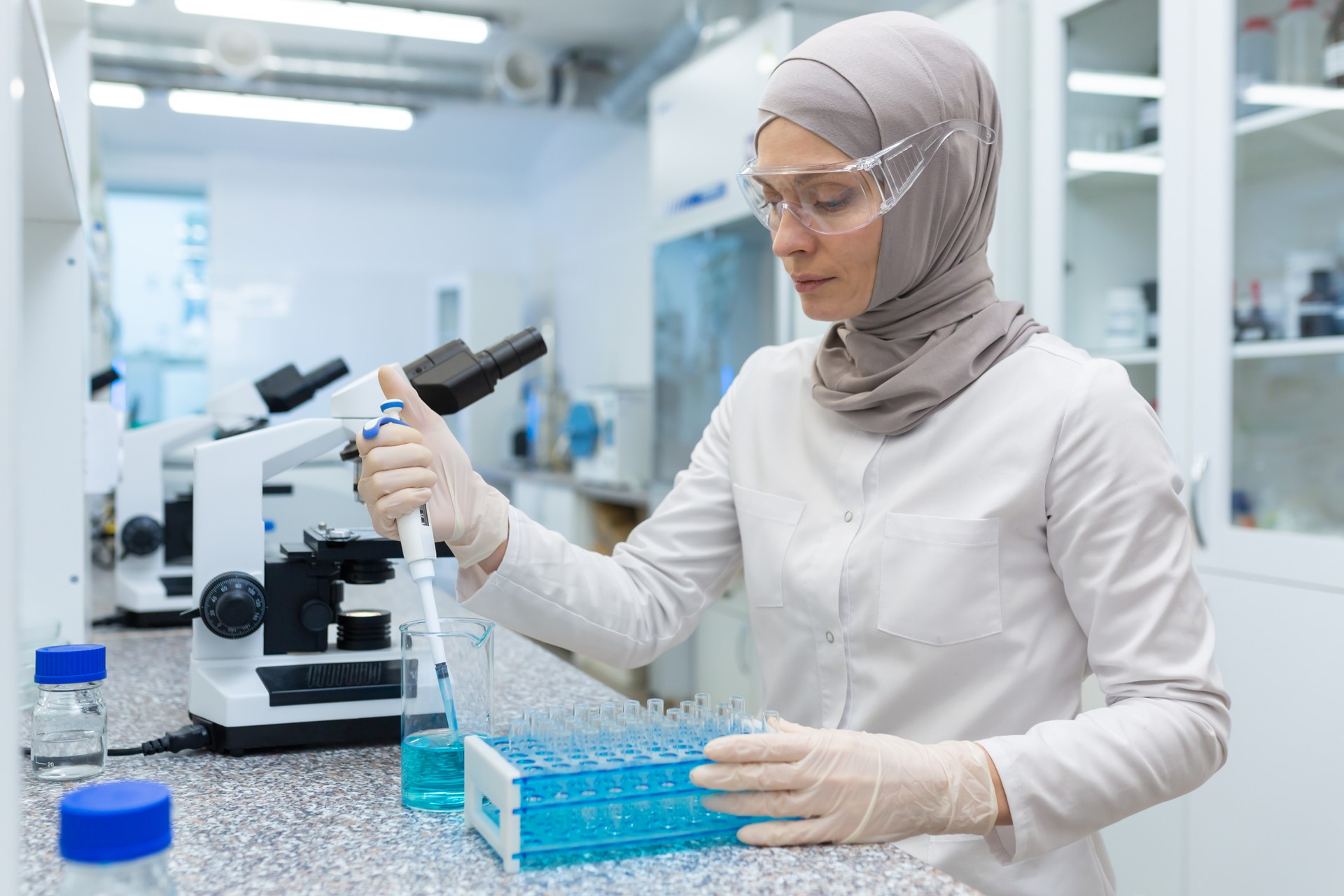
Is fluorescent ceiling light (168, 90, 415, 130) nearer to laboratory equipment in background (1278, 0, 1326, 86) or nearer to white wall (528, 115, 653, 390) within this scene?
white wall (528, 115, 653, 390)

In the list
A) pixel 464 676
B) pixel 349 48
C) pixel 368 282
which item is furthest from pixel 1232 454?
pixel 368 282

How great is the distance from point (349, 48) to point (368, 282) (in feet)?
5.49

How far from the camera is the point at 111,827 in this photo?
22.9 inches

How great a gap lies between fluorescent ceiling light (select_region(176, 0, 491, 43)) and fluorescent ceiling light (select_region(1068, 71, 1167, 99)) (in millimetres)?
2464

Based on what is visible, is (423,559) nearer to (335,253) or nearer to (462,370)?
(462,370)

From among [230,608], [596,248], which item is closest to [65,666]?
[230,608]

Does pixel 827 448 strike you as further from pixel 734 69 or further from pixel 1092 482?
pixel 734 69

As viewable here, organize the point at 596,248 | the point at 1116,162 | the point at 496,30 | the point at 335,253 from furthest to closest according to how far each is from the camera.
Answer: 1. the point at 335,253
2. the point at 596,248
3. the point at 496,30
4. the point at 1116,162

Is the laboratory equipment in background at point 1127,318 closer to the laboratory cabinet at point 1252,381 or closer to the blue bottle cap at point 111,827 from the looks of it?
the laboratory cabinet at point 1252,381

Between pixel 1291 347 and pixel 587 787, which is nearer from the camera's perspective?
pixel 587 787

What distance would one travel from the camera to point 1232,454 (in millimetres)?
1909

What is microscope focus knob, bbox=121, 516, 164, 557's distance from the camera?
1.86m

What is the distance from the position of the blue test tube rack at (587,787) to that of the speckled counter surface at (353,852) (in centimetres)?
2

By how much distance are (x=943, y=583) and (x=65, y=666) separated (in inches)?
31.8
